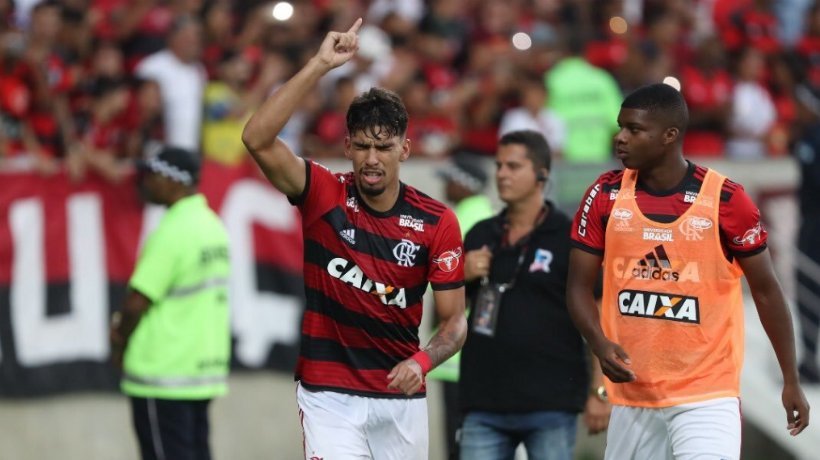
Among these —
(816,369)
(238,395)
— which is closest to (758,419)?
(816,369)

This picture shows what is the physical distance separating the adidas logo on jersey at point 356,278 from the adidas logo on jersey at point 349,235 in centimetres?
10

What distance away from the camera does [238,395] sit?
37.8 feet

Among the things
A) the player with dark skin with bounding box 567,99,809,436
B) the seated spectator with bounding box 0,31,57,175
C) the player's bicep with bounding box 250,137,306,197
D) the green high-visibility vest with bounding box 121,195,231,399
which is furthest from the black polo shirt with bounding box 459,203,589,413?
the seated spectator with bounding box 0,31,57,175

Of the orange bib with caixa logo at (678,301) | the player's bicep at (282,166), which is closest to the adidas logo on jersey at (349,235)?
the player's bicep at (282,166)

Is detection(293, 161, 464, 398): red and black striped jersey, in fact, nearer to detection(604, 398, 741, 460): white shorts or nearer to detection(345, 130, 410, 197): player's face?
detection(345, 130, 410, 197): player's face

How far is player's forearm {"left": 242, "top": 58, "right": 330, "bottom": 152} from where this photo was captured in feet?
19.7

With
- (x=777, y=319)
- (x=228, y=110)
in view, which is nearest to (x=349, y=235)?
(x=777, y=319)

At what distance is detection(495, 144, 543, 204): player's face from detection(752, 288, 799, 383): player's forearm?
176 cm

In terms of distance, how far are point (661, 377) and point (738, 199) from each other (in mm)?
930

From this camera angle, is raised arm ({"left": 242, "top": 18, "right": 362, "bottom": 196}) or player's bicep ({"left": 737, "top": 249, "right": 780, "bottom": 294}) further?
player's bicep ({"left": 737, "top": 249, "right": 780, "bottom": 294})

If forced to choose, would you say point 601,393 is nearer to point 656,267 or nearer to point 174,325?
point 656,267

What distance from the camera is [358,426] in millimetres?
6430

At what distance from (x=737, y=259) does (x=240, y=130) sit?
632cm

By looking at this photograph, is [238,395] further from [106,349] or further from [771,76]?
[771,76]
